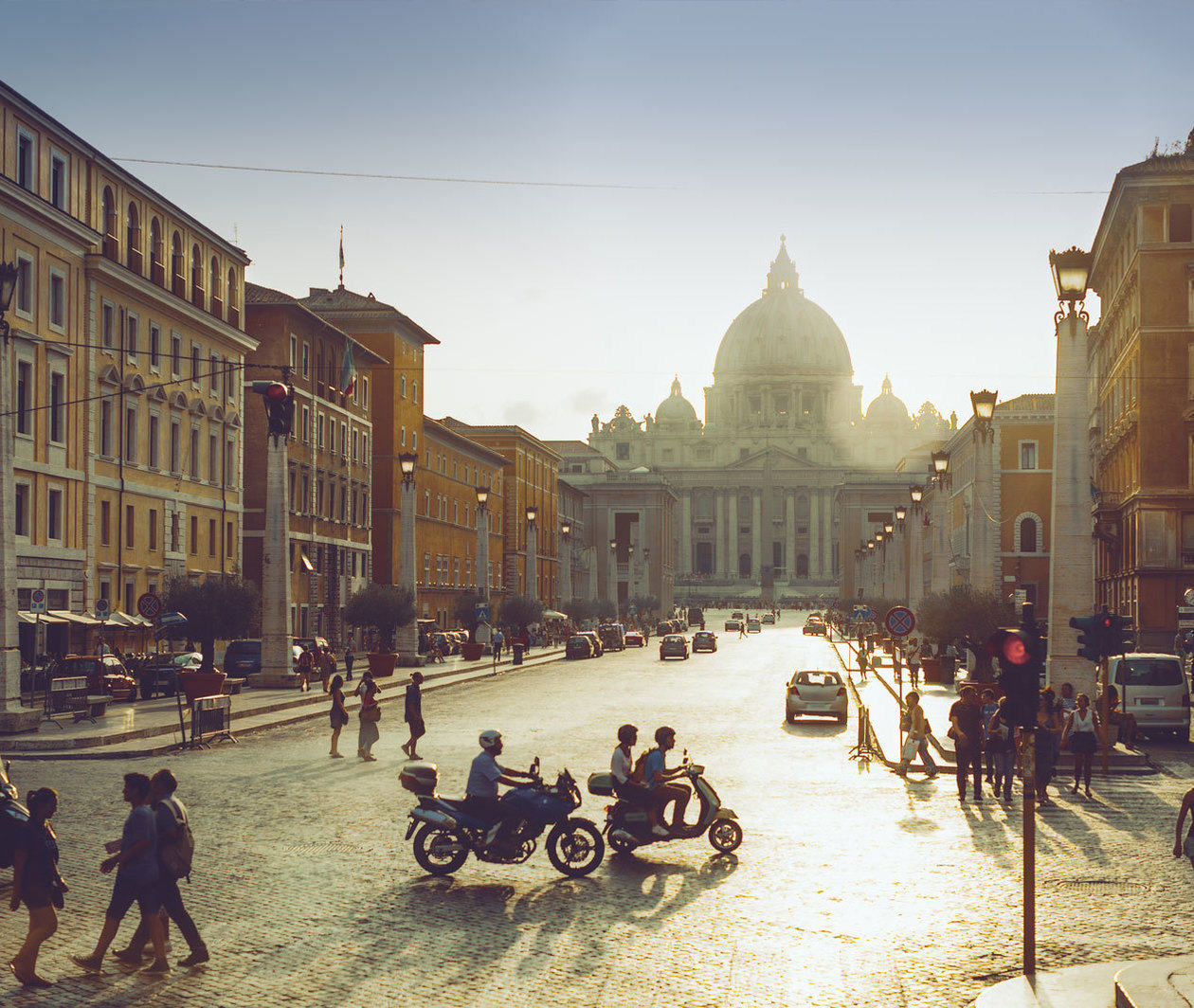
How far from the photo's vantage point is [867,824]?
742 inches

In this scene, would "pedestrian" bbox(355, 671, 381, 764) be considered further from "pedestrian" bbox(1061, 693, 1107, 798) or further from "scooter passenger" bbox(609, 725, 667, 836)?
"pedestrian" bbox(1061, 693, 1107, 798)

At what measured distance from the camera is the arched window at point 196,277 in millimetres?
56812

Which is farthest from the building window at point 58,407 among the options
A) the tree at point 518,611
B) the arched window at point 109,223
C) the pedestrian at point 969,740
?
the tree at point 518,611

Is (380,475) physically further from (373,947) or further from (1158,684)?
(373,947)

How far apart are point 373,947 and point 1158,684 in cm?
2458

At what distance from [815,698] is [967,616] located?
8684 mm

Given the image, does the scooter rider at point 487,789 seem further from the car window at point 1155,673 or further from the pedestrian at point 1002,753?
the car window at point 1155,673

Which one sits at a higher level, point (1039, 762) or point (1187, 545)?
point (1187, 545)

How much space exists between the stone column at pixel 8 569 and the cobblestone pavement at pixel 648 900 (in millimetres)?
3540

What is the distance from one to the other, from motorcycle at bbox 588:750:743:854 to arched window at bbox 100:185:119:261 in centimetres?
3693

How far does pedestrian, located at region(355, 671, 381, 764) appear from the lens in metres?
25.7

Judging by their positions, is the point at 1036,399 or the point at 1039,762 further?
the point at 1036,399

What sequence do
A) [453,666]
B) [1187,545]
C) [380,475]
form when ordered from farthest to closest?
[380,475], [453,666], [1187,545]

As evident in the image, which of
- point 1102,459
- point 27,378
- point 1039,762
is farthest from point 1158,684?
point 1102,459
